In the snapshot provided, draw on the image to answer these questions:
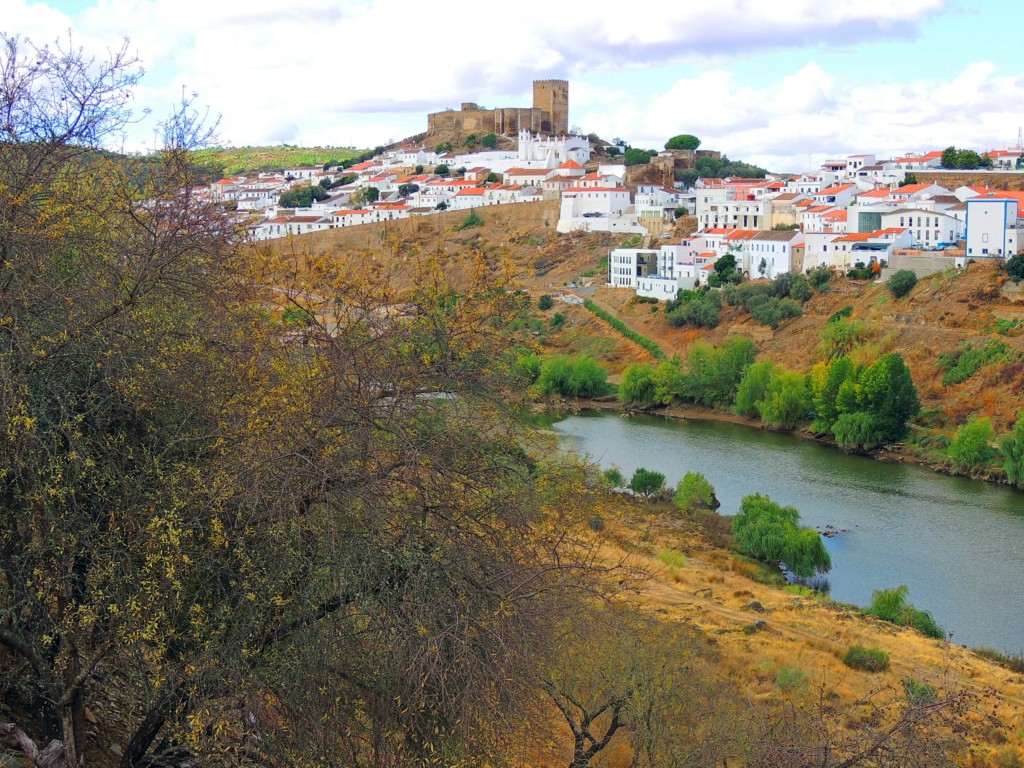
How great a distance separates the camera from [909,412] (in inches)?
907

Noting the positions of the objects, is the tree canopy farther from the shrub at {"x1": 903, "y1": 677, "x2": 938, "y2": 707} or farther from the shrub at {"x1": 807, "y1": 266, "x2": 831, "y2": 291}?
the shrub at {"x1": 807, "y1": 266, "x2": 831, "y2": 291}

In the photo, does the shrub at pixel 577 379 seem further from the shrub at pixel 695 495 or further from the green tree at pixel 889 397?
the shrub at pixel 695 495

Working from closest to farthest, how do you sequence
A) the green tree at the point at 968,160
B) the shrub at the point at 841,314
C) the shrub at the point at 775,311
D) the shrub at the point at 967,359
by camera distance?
1. the shrub at the point at 967,359
2. the shrub at the point at 841,314
3. the shrub at the point at 775,311
4. the green tree at the point at 968,160

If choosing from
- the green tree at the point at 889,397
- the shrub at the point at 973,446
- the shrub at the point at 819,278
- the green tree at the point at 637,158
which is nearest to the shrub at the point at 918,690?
the shrub at the point at 973,446

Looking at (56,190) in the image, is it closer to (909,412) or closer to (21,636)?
(21,636)

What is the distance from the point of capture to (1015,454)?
19531 mm

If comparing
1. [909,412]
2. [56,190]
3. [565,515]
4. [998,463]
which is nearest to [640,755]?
[565,515]

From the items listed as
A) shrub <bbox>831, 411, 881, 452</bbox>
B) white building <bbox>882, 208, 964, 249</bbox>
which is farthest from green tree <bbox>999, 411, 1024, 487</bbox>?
white building <bbox>882, 208, 964, 249</bbox>

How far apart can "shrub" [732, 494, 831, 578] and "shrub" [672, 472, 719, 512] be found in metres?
1.32

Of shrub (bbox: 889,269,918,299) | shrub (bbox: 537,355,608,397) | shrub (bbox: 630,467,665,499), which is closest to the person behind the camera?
shrub (bbox: 630,467,665,499)

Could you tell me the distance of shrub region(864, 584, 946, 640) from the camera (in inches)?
472

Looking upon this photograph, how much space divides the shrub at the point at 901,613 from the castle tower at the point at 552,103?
49.2 meters

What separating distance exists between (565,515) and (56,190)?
2861 millimetres

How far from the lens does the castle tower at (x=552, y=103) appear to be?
59156 millimetres
